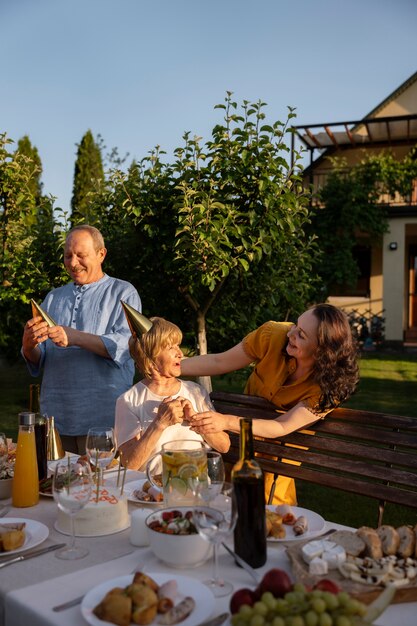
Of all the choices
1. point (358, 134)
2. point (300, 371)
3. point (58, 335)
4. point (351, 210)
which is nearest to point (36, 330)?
point (58, 335)

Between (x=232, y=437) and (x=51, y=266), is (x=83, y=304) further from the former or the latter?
(x=51, y=266)

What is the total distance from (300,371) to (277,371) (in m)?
0.15

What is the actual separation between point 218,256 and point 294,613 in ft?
11.8

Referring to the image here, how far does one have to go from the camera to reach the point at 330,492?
16.8 feet

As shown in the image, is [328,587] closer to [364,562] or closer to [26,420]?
[364,562]

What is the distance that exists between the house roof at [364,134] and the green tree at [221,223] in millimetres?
11045

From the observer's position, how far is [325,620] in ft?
3.61

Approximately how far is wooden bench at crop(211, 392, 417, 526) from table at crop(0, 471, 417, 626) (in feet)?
3.03

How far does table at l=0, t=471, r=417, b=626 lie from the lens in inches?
53.8

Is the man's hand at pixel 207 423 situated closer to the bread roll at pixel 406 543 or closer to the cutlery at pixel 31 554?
the cutlery at pixel 31 554

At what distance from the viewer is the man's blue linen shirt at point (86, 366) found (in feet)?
11.1

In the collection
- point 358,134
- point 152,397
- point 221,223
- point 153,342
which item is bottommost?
point 152,397

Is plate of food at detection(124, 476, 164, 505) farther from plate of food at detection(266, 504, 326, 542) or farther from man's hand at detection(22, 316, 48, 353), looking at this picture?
man's hand at detection(22, 316, 48, 353)

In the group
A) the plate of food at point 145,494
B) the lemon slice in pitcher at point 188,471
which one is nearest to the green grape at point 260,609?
the lemon slice in pitcher at point 188,471
